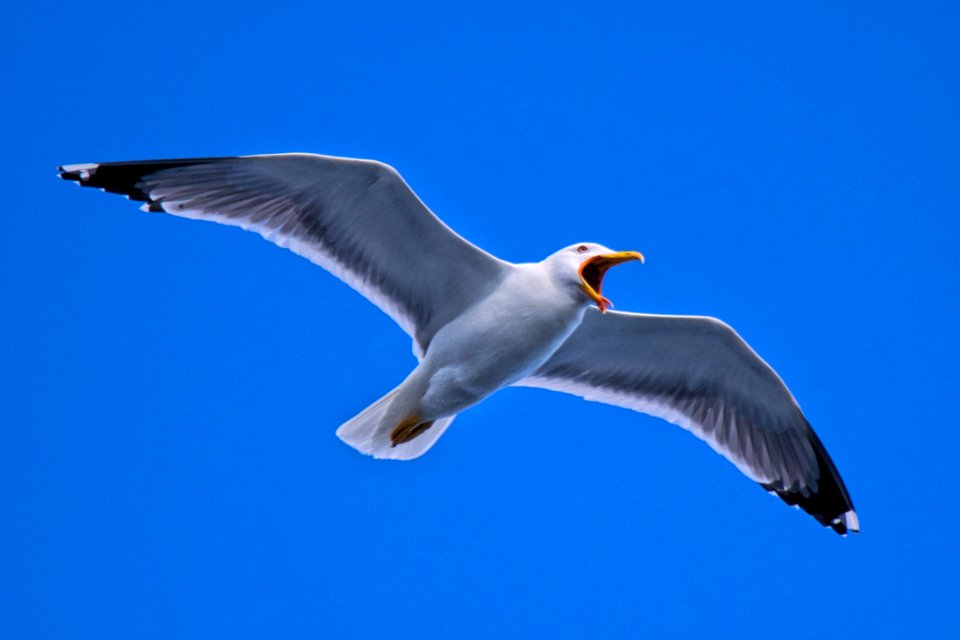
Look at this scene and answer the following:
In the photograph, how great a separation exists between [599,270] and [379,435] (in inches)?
60.0

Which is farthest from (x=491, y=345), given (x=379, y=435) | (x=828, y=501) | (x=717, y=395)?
(x=828, y=501)

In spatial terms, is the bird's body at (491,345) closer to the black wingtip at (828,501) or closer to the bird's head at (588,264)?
the bird's head at (588,264)

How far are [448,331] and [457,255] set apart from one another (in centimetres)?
42

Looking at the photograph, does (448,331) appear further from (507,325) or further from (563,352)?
(563,352)

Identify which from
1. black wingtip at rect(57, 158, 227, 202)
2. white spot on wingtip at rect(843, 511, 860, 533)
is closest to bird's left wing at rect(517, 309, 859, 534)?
white spot on wingtip at rect(843, 511, 860, 533)

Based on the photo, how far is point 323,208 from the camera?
285 inches

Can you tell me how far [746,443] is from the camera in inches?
328

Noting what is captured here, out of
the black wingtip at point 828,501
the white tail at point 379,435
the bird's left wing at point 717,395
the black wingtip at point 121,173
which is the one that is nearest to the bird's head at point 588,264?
the bird's left wing at point 717,395

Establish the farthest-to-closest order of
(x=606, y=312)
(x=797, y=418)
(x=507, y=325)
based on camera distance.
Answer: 1. (x=797, y=418)
2. (x=606, y=312)
3. (x=507, y=325)

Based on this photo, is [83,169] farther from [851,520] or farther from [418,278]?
[851,520]

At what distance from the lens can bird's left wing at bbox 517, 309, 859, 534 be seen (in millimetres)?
7957

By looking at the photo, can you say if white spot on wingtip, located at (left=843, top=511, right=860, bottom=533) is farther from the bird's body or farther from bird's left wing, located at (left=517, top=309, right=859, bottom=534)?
the bird's body

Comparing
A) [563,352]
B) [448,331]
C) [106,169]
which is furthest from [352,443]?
[106,169]

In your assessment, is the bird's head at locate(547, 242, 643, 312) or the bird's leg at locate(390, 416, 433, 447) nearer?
the bird's head at locate(547, 242, 643, 312)
